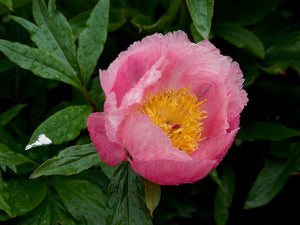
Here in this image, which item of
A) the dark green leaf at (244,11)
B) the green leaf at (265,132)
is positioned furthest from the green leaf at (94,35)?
the green leaf at (265,132)

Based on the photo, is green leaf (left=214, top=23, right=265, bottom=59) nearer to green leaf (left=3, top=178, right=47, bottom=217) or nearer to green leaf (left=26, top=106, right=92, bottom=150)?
green leaf (left=26, top=106, right=92, bottom=150)

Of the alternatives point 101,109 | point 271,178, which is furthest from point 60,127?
point 271,178

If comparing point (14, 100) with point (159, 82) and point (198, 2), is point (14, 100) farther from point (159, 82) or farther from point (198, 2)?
point (198, 2)

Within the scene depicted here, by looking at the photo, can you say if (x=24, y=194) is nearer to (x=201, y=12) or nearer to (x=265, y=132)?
(x=201, y=12)

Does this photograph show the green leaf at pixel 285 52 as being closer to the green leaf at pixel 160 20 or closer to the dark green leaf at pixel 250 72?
the dark green leaf at pixel 250 72

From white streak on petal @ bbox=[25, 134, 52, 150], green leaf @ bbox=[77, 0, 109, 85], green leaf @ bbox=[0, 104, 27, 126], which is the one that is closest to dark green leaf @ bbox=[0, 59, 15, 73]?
green leaf @ bbox=[0, 104, 27, 126]

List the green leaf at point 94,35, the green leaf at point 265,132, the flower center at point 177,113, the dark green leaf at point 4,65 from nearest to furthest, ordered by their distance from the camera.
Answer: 1. the flower center at point 177,113
2. the green leaf at point 94,35
3. the dark green leaf at point 4,65
4. the green leaf at point 265,132

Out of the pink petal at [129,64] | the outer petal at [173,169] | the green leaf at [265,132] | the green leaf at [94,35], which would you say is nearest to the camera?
the outer petal at [173,169]
